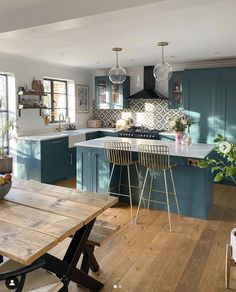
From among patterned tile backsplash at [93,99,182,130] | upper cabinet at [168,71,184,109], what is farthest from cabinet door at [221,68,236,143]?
patterned tile backsplash at [93,99,182,130]

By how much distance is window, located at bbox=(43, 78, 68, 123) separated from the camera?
6.17 metres

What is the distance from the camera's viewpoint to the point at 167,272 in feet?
8.45

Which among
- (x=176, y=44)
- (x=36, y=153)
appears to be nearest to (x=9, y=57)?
(x=36, y=153)

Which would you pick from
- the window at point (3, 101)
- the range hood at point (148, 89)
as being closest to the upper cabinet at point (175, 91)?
the range hood at point (148, 89)

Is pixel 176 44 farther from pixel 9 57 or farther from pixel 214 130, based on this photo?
pixel 9 57

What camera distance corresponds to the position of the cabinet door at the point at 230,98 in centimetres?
518

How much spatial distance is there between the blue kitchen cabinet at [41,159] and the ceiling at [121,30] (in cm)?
160

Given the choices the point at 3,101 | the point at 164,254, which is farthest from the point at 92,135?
the point at 164,254

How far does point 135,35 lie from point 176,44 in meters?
0.85

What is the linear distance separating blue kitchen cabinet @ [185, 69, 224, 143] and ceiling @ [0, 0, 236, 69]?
36 centimetres

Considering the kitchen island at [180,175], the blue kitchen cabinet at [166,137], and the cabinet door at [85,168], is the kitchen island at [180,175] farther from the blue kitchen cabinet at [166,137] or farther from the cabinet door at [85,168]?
the blue kitchen cabinet at [166,137]

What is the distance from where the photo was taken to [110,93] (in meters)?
6.79

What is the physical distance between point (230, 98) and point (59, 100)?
3.68m

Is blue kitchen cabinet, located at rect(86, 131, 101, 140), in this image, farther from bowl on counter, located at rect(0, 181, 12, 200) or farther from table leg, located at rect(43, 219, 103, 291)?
table leg, located at rect(43, 219, 103, 291)
